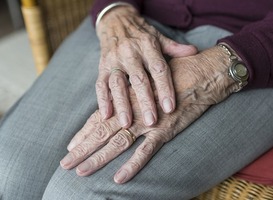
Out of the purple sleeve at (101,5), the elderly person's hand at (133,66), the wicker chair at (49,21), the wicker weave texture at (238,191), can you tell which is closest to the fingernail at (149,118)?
the elderly person's hand at (133,66)

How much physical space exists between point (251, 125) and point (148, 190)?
0.80 ft

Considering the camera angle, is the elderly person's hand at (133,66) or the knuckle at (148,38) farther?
the knuckle at (148,38)

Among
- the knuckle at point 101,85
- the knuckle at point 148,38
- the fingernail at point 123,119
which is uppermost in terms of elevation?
the knuckle at point 148,38

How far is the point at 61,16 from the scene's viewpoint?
132 centimetres

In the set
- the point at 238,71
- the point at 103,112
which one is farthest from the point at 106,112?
the point at 238,71

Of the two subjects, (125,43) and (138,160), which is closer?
(138,160)

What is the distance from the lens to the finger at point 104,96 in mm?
756

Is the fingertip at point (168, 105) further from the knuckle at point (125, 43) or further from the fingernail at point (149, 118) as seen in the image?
the knuckle at point (125, 43)

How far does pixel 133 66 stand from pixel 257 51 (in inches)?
9.3

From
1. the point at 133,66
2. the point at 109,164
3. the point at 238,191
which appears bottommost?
the point at 238,191

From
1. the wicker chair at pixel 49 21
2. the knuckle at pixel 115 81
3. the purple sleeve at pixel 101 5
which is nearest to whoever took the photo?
the knuckle at pixel 115 81

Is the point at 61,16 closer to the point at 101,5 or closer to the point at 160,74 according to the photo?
the point at 101,5

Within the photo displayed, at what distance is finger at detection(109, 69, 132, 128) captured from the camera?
73 cm

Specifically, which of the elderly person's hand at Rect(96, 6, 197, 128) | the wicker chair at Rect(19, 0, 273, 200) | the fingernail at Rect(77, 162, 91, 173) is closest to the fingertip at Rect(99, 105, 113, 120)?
the elderly person's hand at Rect(96, 6, 197, 128)
